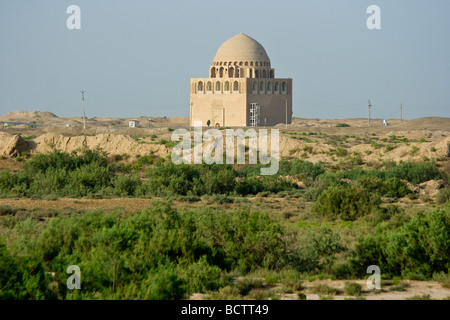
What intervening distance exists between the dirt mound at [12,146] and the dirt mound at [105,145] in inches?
33.6

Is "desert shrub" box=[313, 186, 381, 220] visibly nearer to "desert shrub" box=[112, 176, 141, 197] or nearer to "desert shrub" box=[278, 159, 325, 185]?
"desert shrub" box=[112, 176, 141, 197]

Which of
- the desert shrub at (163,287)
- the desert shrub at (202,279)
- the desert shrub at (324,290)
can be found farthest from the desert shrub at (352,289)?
the desert shrub at (163,287)

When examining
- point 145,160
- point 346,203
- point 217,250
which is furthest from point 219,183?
point 217,250

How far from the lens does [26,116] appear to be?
359 ft

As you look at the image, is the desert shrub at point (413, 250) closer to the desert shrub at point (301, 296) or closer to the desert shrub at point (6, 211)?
the desert shrub at point (301, 296)

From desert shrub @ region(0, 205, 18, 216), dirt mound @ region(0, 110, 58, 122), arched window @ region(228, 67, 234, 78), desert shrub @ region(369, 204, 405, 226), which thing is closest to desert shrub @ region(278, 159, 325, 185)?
desert shrub @ region(369, 204, 405, 226)

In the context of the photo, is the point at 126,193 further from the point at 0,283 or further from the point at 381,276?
the point at 0,283

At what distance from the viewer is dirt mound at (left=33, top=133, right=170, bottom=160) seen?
42094 mm

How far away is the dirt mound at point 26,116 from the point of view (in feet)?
350

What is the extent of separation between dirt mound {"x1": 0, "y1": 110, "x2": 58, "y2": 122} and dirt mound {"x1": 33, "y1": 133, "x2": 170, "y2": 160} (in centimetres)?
6358

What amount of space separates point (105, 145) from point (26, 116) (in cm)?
7027

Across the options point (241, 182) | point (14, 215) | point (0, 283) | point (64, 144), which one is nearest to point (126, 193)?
point (241, 182)

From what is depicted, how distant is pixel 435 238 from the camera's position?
39.6 ft

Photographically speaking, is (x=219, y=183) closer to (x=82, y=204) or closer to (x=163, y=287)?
(x=82, y=204)
